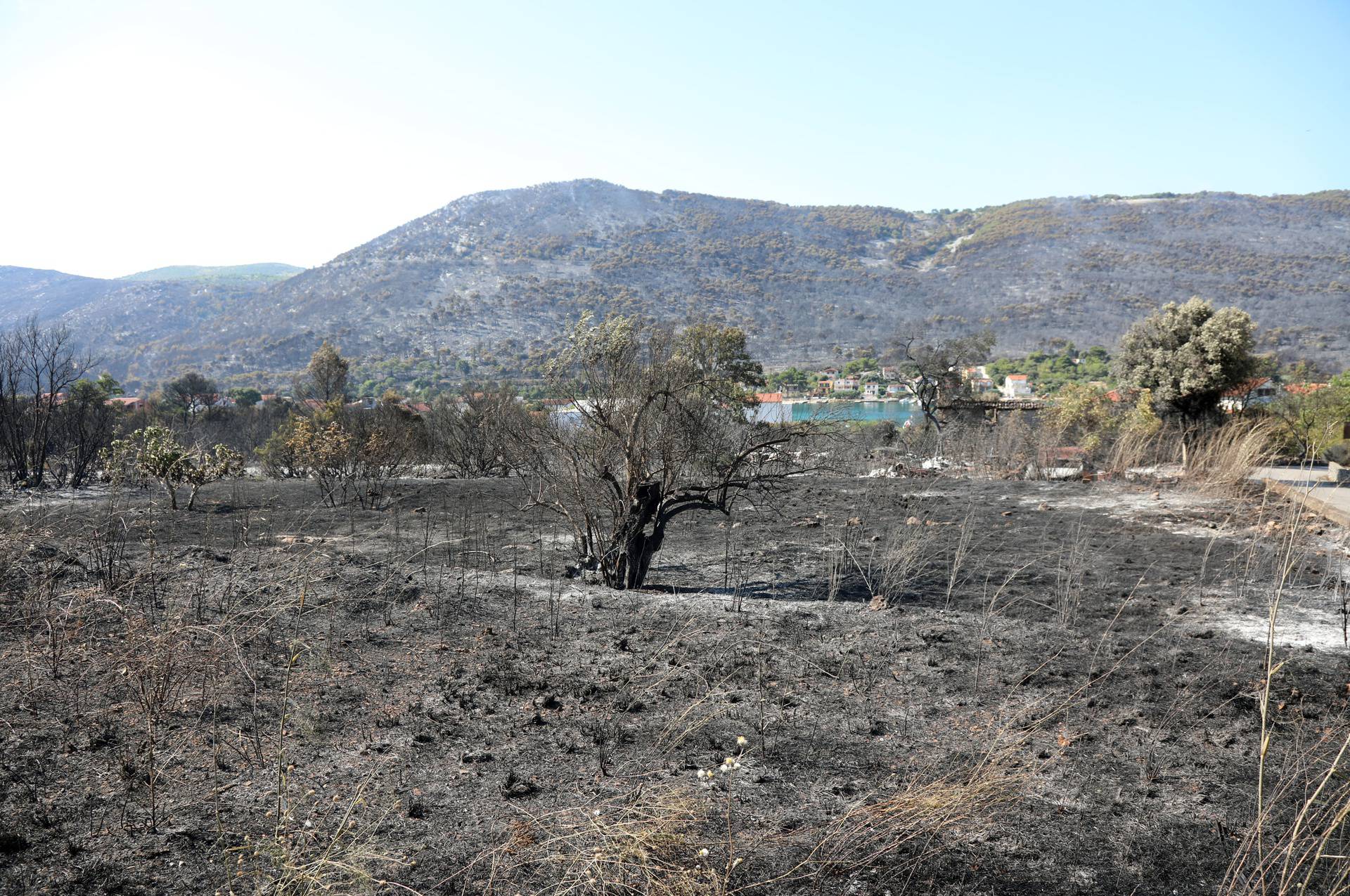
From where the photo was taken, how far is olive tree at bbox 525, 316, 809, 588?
21.6 ft

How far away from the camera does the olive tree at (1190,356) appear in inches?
561

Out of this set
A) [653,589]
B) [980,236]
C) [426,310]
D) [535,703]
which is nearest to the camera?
[535,703]

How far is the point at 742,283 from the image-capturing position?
89625 mm

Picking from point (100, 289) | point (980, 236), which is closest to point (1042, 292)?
point (980, 236)

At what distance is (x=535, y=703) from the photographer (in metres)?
4.06

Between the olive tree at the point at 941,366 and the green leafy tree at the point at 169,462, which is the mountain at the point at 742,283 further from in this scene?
the green leafy tree at the point at 169,462

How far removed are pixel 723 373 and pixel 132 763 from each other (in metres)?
22.2

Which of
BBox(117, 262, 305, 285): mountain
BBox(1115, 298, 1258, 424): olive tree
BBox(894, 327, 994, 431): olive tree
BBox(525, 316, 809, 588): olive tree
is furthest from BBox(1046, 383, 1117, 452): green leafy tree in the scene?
BBox(117, 262, 305, 285): mountain

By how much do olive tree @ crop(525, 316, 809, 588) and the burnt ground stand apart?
24.1 inches

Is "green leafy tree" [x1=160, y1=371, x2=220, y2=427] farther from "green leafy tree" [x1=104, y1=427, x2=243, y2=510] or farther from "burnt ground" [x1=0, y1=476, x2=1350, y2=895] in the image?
"burnt ground" [x1=0, y1=476, x2=1350, y2=895]

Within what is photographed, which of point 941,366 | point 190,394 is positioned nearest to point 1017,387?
point 941,366

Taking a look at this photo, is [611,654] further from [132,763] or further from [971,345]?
[971,345]

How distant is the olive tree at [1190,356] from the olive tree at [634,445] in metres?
11.1

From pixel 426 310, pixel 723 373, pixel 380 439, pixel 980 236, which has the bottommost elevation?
pixel 380 439
